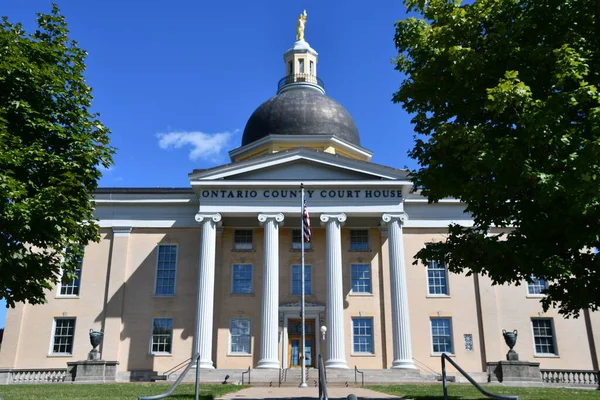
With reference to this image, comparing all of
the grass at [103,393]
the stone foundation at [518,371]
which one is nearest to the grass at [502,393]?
the grass at [103,393]

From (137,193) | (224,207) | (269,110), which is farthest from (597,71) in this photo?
(269,110)

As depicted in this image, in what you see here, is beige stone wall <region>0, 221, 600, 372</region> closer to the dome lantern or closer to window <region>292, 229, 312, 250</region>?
window <region>292, 229, 312, 250</region>

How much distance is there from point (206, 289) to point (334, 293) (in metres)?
6.59

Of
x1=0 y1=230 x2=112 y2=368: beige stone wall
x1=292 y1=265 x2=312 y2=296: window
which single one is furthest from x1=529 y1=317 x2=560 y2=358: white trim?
x1=0 y1=230 x2=112 y2=368: beige stone wall

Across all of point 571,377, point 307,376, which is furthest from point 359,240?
point 571,377

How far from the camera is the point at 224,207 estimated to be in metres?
31.2

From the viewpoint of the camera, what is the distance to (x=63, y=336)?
102 ft

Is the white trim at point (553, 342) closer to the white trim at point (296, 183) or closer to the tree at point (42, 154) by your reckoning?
the white trim at point (296, 183)

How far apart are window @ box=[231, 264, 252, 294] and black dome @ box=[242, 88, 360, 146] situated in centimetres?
999

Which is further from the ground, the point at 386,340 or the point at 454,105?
the point at 454,105

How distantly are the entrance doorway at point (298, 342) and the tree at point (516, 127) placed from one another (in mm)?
17629

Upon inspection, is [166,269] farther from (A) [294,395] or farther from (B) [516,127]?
(B) [516,127]

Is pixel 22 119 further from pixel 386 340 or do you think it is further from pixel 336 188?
pixel 386 340

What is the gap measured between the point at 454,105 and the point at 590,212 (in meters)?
4.22
